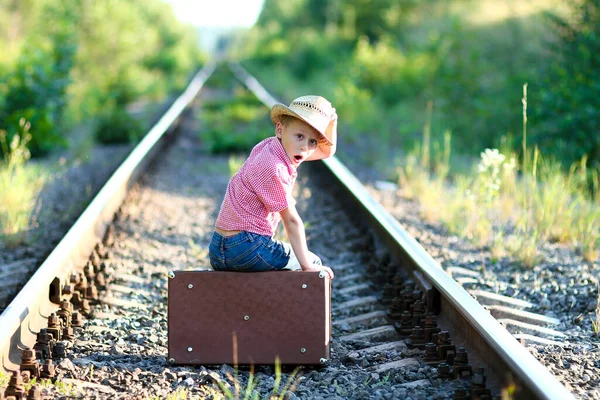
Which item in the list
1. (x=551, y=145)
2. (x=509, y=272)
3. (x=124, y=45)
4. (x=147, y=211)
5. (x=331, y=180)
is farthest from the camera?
(x=124, y=45)

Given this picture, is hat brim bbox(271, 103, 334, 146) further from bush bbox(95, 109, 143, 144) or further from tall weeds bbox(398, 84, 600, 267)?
bush bbox(95, 109, 143, 144)

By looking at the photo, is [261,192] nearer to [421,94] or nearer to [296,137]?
[296,137]

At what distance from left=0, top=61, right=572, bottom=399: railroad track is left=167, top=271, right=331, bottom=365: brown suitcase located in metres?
0.08

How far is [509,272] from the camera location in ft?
15.2

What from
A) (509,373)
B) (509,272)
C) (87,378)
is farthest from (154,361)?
(509,272)

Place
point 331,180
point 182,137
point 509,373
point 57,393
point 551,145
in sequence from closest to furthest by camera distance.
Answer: point 509,373 < point 57,393 < point 331,180 < point 551,145 < point 182,137

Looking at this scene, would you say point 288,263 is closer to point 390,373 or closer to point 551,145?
point 390,373

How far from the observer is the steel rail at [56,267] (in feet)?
10.5

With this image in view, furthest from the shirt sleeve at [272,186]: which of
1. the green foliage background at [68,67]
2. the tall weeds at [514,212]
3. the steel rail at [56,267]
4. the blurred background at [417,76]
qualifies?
the green foliage background at [68,67]

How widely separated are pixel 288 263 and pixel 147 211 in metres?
3.12

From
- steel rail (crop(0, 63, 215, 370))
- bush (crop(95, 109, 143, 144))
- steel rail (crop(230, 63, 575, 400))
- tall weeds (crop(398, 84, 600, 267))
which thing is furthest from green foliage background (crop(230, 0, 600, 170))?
steel rail (crop(0, 63, 215, 370))

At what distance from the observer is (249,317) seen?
3.37 m

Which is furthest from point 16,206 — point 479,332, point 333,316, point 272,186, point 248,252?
point 479,332

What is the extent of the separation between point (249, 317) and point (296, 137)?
2.47ft
